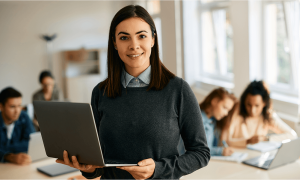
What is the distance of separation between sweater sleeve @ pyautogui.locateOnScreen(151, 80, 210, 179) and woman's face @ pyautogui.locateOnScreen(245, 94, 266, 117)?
1904 millimetres

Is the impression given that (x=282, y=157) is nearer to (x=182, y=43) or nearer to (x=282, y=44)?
(x=282, y=44)

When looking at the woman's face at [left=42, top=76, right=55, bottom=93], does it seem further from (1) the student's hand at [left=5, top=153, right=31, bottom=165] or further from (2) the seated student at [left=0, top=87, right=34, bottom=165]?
(1) the student's hand at [left=5, top=153, right=31, bottom=165]

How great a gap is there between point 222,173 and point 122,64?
4.15 feet

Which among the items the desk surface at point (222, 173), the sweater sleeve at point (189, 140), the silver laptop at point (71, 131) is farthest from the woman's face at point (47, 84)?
the sweater sleeve at point (189, 140)

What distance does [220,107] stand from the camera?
107 inches

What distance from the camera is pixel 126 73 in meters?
1.18

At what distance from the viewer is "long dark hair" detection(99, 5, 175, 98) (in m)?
1.11

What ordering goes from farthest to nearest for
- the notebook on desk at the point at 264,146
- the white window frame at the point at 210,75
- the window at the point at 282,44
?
the white window frame at the point at 210,75 → the window at the point at 282,44 → the notebook on desk at the point at 264,146

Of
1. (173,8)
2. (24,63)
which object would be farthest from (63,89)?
(173,8)

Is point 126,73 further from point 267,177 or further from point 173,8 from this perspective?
point 173,8

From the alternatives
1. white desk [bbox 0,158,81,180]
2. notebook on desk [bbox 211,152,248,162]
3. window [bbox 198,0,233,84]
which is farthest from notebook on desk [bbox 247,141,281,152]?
window [bbox 198,0,233,84]

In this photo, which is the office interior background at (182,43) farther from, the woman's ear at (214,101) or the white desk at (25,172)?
the white desk at (25,172)

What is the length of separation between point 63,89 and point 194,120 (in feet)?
19.3

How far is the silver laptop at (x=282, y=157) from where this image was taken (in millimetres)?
2112
